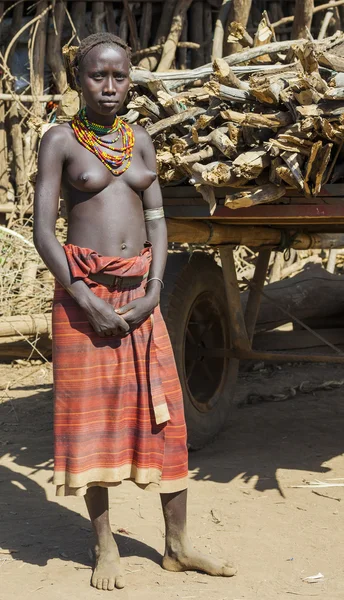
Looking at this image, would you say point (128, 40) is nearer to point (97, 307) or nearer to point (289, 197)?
point (289, 197)

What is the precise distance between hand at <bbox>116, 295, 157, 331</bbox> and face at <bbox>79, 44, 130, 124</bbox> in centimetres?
66

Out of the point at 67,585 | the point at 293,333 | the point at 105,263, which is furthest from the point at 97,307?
the point at 293,333

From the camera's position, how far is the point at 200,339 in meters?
5.04

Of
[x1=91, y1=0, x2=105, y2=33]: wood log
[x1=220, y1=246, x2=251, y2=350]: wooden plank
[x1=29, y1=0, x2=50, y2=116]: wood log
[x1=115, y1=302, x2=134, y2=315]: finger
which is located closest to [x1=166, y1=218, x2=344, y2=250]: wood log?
[x1=220, y1=246, x2=251, y2=350]: wooden plank

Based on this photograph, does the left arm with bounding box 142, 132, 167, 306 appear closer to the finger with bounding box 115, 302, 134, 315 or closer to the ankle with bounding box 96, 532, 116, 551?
the finger with bounding box 115, 302, 134, 315

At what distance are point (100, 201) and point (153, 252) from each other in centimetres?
29

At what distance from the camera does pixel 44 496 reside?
13.6ft

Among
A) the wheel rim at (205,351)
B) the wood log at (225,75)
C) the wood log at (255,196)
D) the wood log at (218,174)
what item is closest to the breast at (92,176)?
the wood log at (218,174)

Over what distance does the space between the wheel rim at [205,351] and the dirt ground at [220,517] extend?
0.89 ft

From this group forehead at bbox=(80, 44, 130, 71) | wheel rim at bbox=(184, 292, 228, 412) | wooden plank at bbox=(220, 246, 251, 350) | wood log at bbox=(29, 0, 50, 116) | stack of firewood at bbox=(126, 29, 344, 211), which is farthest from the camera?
wood log at bbox=(29, 0, 50, 116)

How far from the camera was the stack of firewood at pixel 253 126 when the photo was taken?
344 cm

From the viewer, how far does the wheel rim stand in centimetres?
499

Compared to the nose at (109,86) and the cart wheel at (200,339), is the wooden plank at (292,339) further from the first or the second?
the nose at (109,86)

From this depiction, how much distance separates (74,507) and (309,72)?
2123 millimetres
